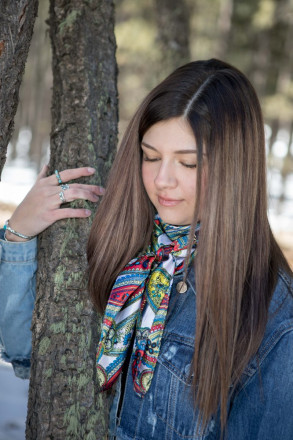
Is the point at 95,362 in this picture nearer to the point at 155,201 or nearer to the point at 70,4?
the point at 155,201

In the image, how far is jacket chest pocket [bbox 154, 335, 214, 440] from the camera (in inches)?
70.8

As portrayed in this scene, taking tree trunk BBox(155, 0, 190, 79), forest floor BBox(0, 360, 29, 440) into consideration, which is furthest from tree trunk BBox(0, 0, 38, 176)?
tree trunk BBox(155, 0, 190, 79)

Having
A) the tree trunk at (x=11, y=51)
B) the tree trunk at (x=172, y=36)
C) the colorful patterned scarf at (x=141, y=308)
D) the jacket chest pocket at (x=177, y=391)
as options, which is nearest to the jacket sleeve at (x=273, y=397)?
the jacket chest pocket at (x=177, y=391)

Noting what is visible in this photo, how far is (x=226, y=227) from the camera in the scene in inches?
68.0

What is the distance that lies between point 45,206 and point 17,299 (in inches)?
15.9

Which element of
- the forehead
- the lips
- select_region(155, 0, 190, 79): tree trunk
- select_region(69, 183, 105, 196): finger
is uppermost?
select_region(155, 0, 190, 79): tree trunk

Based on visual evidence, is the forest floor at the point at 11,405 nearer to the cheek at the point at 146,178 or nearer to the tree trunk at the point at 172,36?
the cheek at the point at 146,178

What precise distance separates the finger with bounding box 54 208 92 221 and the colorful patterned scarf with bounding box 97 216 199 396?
0.28 meters

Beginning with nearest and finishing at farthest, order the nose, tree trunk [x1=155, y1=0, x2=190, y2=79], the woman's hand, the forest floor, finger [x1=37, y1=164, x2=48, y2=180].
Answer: the nose → the woman's hand → finger [x1=37, y1=164, x2=48, y2=180] → the forest floor → tree trunk [x1=155, y1=0, x2=190, y2=79]

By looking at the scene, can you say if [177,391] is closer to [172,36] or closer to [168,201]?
[168,201]

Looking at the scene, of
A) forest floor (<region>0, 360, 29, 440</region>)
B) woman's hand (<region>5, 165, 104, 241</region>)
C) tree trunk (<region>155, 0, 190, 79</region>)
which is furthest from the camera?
tree trunk (<region>155, 0, 190, 79</region>)

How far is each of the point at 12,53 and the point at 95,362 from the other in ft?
3.93

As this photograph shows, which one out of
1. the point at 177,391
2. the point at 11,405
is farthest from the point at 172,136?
the point at 11,405

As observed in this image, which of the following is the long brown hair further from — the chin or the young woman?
the chin
